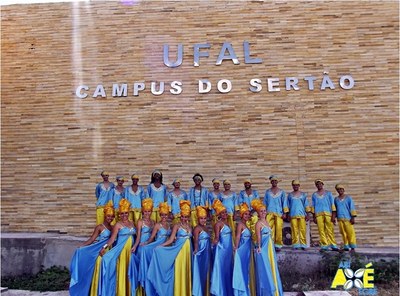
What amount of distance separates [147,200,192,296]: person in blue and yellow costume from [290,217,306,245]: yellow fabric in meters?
2.70

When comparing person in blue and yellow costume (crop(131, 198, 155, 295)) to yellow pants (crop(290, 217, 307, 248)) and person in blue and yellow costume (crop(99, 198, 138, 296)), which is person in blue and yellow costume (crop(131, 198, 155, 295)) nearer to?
person in blue and yellow costume (crop(99, 198, 138, 296))

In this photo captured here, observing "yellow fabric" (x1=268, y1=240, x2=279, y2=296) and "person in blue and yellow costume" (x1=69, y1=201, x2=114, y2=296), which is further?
"person in blue and yellow costume" (x1=69, y1=201, x2=114, y2=296)

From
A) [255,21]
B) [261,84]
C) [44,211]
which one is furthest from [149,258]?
[255,21]

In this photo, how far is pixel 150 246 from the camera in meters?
4.67

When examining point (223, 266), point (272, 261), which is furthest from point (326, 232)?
point (223, 266)

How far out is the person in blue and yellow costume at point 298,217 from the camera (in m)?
6.71

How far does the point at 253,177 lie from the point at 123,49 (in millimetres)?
4268

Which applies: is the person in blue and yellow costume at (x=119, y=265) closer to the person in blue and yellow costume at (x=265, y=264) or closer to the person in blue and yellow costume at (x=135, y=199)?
the person in blue and yellow costume at (x=265, y=264)

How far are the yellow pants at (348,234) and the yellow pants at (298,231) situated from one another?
0.71 meters

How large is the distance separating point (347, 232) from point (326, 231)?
374 mm

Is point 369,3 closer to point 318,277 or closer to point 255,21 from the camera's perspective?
point 255,21

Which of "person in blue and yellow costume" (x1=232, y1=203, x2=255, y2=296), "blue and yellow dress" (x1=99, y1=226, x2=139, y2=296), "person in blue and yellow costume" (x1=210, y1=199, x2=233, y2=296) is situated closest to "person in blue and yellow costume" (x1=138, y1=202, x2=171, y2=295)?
"blue and yellow dress" (x1=99, y1=226, x2=139, y2=296)

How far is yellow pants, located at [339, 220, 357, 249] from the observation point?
6750mm

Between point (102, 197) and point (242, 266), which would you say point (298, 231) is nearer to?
point (242, 266)
